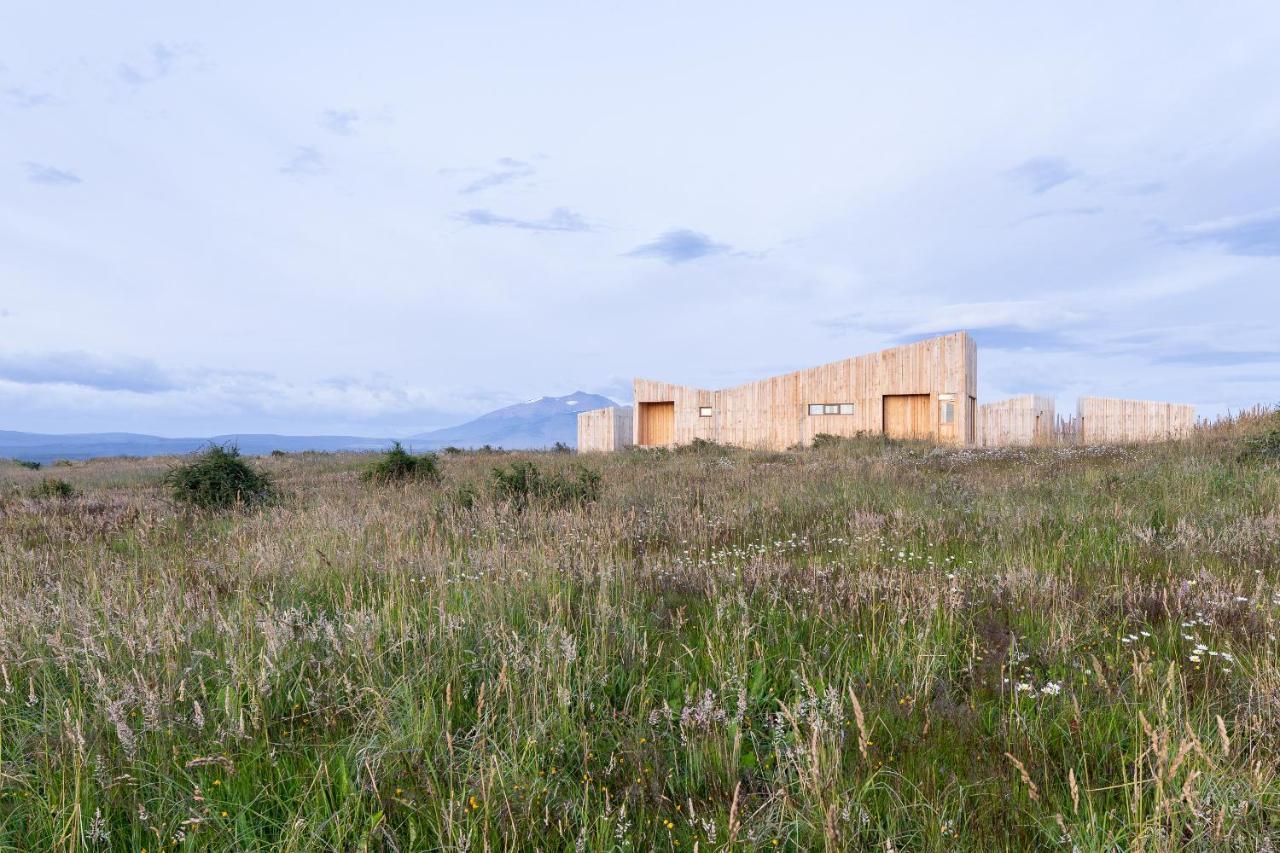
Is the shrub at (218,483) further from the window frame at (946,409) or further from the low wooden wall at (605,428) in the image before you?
the window frame at (946,409)

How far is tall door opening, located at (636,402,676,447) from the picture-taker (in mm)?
37125

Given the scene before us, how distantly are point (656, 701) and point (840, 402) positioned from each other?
30377 millimetres

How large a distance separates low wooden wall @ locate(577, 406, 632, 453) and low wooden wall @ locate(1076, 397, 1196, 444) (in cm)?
2417

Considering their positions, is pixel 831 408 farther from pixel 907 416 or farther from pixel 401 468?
pixel 401 468

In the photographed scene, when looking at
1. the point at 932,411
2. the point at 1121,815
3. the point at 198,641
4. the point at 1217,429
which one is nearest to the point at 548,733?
the point at 1121,815

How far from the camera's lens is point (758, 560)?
5.00 metres

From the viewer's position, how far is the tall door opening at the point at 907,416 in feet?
98.1

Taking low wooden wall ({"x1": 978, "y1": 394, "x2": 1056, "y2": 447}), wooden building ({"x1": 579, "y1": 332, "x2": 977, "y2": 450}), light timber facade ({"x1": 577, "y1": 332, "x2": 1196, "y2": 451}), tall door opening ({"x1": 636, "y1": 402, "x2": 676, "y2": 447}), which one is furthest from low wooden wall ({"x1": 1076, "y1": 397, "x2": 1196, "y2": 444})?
tall door opening ({"x1": 636, "y1": 402, "x2": 676, "y2": 447})

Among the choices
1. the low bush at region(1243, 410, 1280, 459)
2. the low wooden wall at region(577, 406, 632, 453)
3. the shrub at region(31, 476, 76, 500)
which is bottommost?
the shrub at region(31, 476, 76, 500)

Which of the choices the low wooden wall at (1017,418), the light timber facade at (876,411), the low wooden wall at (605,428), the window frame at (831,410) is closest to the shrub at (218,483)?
the light timber facade at (876,411)

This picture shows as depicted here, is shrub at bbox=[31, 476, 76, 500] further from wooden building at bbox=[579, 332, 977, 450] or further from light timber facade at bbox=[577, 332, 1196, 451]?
wooden building at bbox=[579, 332, 977, 450]

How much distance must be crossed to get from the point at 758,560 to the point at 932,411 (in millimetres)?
27600

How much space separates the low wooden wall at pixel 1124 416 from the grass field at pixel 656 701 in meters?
36.4

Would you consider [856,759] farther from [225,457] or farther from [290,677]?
[225,457]
